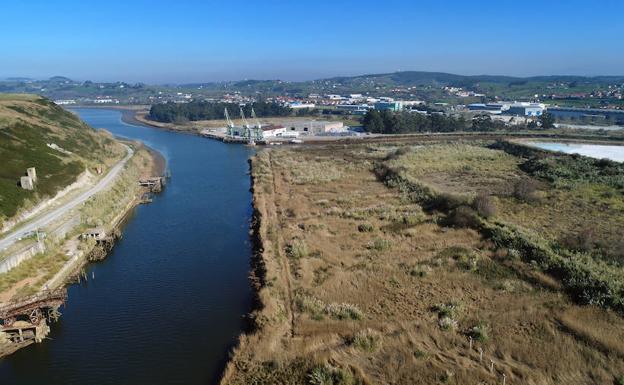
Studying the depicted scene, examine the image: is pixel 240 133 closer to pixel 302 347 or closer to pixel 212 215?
pixel 212 215

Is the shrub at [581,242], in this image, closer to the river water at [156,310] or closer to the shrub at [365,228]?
the shrub at [365,228]

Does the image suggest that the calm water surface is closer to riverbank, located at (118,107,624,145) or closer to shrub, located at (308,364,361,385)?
riverbank, located at (118,107,624,145)

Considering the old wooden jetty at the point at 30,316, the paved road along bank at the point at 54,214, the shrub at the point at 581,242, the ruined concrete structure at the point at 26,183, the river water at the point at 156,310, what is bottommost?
the river water at the point at 156,310

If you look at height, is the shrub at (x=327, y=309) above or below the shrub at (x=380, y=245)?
below

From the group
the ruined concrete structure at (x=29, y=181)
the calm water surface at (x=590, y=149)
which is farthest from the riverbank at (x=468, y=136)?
the ruined concrete structure at (x=29, y=181)

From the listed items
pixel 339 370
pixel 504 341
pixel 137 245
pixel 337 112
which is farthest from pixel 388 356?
pixel 337 112

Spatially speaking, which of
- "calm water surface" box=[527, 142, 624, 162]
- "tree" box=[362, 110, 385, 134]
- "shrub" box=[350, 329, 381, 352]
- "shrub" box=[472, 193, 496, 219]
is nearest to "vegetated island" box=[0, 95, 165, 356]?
"shrub" box=[350, 329, 381, 352]

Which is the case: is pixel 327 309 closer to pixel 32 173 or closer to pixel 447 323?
pixel 447 323
